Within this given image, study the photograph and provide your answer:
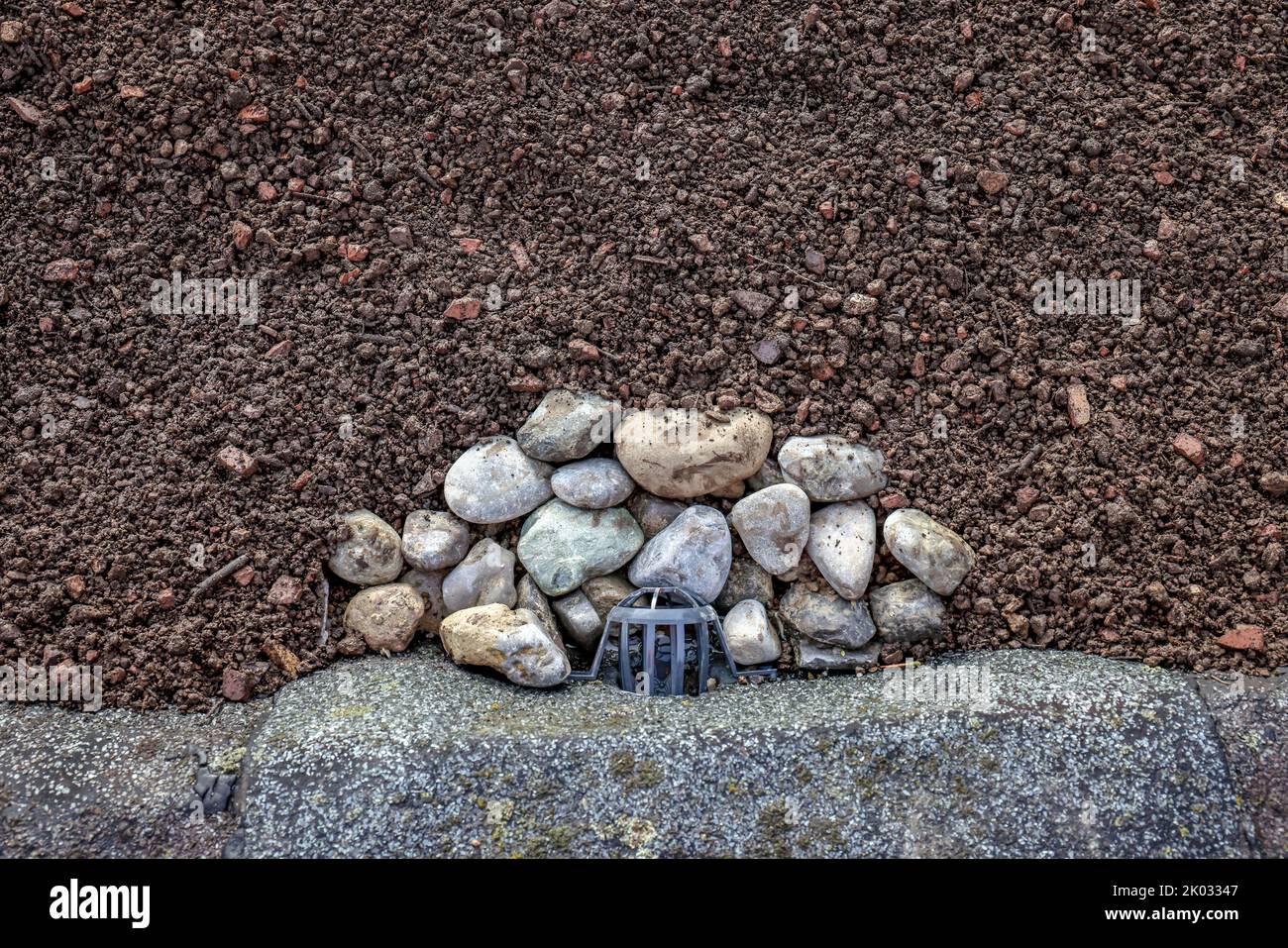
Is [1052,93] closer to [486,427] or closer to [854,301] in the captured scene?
[854,301]

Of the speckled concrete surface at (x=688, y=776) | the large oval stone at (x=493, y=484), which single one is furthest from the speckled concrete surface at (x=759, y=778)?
the large oval stone at (x=493, y=484)

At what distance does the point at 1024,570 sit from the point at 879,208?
1.59m

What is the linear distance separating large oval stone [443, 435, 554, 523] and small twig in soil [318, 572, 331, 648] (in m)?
0.55

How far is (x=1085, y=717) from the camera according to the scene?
323 cm

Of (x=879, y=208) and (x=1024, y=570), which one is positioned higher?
(x=879, y=208)

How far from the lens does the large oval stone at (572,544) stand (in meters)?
3.77

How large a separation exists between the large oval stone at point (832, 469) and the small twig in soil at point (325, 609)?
1817 millimetres

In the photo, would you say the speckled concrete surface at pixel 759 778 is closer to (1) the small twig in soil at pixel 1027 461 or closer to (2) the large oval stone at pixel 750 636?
(2) the large oval stone at pixel 750 636

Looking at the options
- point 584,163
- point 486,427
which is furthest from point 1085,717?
point 584,163

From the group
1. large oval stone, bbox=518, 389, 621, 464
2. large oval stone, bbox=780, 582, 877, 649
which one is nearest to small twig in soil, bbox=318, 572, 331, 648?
large oval stone, bbox=518, 389, 621, 464

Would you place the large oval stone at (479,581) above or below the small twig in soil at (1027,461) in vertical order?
below

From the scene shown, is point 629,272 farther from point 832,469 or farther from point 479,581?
point 479,581

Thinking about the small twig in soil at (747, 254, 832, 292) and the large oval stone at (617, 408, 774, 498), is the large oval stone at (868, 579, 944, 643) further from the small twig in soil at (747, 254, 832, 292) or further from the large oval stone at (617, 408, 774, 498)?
the small twig in soil at (747, 254, 832, 292)

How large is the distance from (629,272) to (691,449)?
0.83 meters
